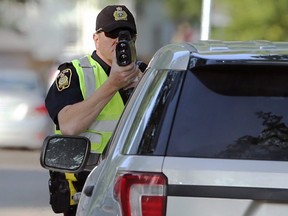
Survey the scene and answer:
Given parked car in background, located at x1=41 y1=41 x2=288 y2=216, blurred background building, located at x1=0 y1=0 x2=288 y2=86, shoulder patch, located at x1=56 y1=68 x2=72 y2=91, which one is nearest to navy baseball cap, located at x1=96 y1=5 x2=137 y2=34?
shoulder patch, located at x1=56 y1=68 x2=72 y2=91

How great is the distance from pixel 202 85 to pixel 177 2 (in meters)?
30.0

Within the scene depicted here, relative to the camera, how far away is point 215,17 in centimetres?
2945

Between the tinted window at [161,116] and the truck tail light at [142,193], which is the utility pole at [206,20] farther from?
the truck tail light at [142,193]

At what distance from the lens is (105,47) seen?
526 centimetres

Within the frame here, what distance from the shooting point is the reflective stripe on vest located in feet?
16.5

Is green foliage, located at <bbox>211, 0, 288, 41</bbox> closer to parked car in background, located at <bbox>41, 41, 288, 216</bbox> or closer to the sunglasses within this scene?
the sunglasses

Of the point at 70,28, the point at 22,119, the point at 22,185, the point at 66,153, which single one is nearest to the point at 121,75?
the point at 66,153

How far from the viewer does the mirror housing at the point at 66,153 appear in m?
4.49

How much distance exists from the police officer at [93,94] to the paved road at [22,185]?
5084mm

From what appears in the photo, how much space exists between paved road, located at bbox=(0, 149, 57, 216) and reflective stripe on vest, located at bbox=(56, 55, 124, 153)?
522 cm

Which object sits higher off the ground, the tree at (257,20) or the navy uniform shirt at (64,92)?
the navy uniform shirt at (64,92)

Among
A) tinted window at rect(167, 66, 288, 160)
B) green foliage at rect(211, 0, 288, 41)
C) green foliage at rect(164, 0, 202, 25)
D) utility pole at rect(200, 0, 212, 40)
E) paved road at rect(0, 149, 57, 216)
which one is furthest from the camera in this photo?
green foliage at rect(164, 0, 202, 25)

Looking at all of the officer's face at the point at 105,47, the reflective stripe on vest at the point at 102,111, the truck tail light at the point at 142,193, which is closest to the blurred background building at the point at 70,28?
the officer's face at the point at 105,47

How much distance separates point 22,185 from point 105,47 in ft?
25.8
